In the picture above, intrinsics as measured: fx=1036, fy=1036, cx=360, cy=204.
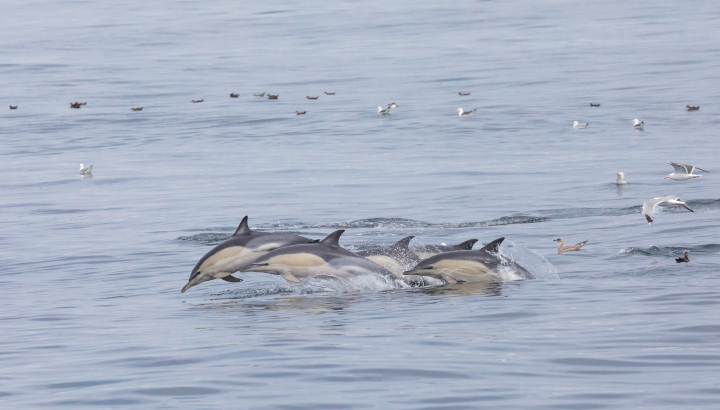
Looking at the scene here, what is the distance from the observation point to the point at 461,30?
99.2 m

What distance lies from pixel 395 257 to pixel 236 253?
8.00 ft

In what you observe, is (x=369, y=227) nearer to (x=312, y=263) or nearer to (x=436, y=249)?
(x=436, y=249)

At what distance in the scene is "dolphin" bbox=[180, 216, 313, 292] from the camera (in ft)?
50.4

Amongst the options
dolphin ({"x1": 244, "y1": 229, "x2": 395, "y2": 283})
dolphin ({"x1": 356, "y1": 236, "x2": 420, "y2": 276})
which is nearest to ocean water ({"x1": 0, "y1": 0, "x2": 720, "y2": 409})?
dolphin ({"x1": 244, "y1": 229, "x2": 395, "y2": 283})

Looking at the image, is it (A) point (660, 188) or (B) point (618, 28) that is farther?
(B) point (618, 28)

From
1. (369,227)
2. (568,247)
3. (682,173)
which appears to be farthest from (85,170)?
(568,247)

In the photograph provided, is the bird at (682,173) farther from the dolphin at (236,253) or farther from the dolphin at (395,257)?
the dolphin at (236,253)

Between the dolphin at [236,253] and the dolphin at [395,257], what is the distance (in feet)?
3.43

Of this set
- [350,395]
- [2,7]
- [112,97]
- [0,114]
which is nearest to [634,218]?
[350,395]

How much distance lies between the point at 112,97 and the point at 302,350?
187 ft

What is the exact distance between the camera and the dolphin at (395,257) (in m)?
15.9

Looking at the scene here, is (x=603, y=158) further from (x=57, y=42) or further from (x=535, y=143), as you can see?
(x=57, y=42)

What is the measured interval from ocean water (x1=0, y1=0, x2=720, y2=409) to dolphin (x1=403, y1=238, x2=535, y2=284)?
0.34 meters

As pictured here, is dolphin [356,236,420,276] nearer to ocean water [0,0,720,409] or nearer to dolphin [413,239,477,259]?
dolphin [413,239,477,259]
